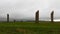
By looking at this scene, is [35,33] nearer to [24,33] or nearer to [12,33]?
[24,33]

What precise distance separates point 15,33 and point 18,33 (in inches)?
6.6

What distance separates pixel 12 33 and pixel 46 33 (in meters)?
1.60

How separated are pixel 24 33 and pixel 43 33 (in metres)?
0.90

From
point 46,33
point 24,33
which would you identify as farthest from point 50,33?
point 24,33

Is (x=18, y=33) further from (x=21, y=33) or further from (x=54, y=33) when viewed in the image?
(x=54, y=33)

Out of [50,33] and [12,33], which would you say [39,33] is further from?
[12,33]

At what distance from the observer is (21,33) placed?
8.30 m

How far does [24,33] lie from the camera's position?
814 cm

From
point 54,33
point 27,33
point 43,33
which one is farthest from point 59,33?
point 27,33

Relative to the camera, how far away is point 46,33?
8406 millimetres

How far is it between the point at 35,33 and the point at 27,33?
0.45m

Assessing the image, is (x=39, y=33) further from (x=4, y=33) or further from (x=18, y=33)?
(x=4, y=33)

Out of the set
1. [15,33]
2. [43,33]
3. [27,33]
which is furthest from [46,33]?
[15,33]

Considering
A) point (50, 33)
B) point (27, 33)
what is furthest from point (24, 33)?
point (50, 33)
